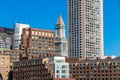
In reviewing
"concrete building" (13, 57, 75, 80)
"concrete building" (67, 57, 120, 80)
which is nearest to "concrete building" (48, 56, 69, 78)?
"concrete building" (13, 57, 75, 80)

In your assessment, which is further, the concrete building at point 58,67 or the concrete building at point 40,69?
the concrete building at point 58,67

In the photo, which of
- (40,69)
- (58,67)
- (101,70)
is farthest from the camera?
(101,70)

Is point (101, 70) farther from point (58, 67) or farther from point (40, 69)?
point (40, 69)

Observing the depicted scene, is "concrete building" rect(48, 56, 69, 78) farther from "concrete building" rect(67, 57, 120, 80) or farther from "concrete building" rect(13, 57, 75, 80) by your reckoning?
"concrete building" rect(67, 57, 120, 80)

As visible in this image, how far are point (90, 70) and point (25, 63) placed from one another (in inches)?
1387

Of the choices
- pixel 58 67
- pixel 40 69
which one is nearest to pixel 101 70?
pixel 58 67

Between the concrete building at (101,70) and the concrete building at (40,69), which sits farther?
the concrete building at (101,70)

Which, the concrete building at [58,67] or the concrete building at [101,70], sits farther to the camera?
the concrete building at [101,70]

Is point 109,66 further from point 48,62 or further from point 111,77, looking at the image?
point 48,62

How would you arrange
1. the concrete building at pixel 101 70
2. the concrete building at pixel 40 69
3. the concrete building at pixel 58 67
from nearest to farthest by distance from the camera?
the concrete building at pixel 40 69 < the concrete building at pixel 58 67 < the concrete building at pixel 101 70

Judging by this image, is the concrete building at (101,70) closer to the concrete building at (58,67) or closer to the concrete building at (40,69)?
the concrete building at (58,67)

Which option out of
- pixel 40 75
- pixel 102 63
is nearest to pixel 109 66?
pixel 102 63

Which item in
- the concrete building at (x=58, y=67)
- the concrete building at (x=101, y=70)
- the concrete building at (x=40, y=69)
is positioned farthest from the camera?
the concrete building at (x=101, y=70)

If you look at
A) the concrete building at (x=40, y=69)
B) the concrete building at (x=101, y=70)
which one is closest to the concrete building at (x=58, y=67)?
the concrete building at (x=40, y=69)
